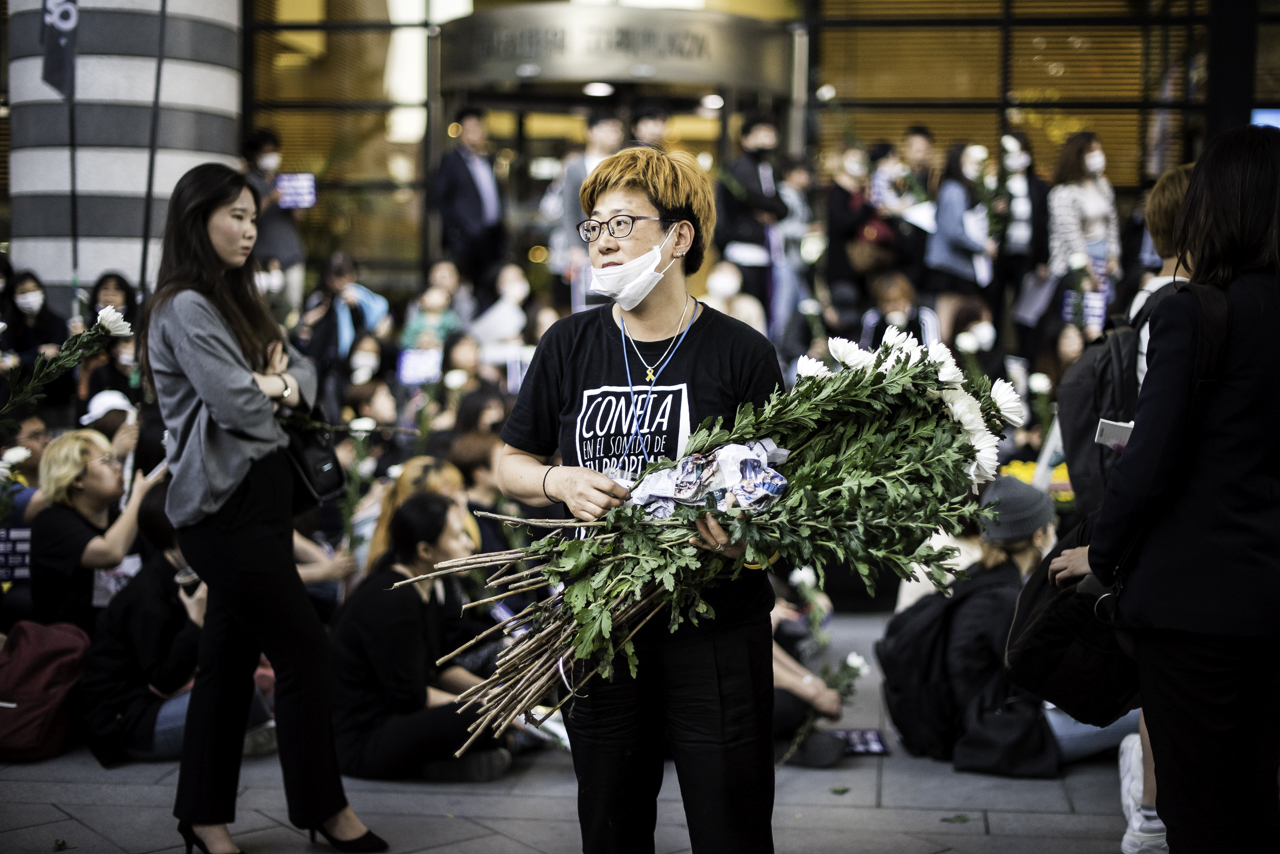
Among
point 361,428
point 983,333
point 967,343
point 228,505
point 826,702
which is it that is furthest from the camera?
point 983,333

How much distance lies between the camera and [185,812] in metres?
4.03

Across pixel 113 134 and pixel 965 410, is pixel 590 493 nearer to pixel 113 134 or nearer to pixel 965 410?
pixel 965 410

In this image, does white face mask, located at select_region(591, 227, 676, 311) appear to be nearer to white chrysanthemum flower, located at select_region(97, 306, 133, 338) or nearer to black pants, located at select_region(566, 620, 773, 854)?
black pants, located at select_region(566, 620, 773, 854)

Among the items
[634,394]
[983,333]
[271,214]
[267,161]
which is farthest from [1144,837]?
[267,161]

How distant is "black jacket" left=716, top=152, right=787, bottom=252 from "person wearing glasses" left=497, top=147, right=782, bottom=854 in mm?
7123

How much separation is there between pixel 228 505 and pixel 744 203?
6.90 metres

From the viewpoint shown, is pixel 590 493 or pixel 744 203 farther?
pixel 744 203

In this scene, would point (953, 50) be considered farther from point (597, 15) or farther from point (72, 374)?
point (72, 374)

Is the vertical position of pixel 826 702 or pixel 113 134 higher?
pixel 113 134

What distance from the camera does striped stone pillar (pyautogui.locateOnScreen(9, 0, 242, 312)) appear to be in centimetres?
983

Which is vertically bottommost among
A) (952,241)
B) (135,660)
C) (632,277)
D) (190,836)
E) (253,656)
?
(190,836)

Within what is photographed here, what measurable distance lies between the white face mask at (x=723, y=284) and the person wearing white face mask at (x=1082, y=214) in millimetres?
2621

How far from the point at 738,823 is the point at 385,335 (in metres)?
8.24

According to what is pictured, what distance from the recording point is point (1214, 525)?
278 cm
